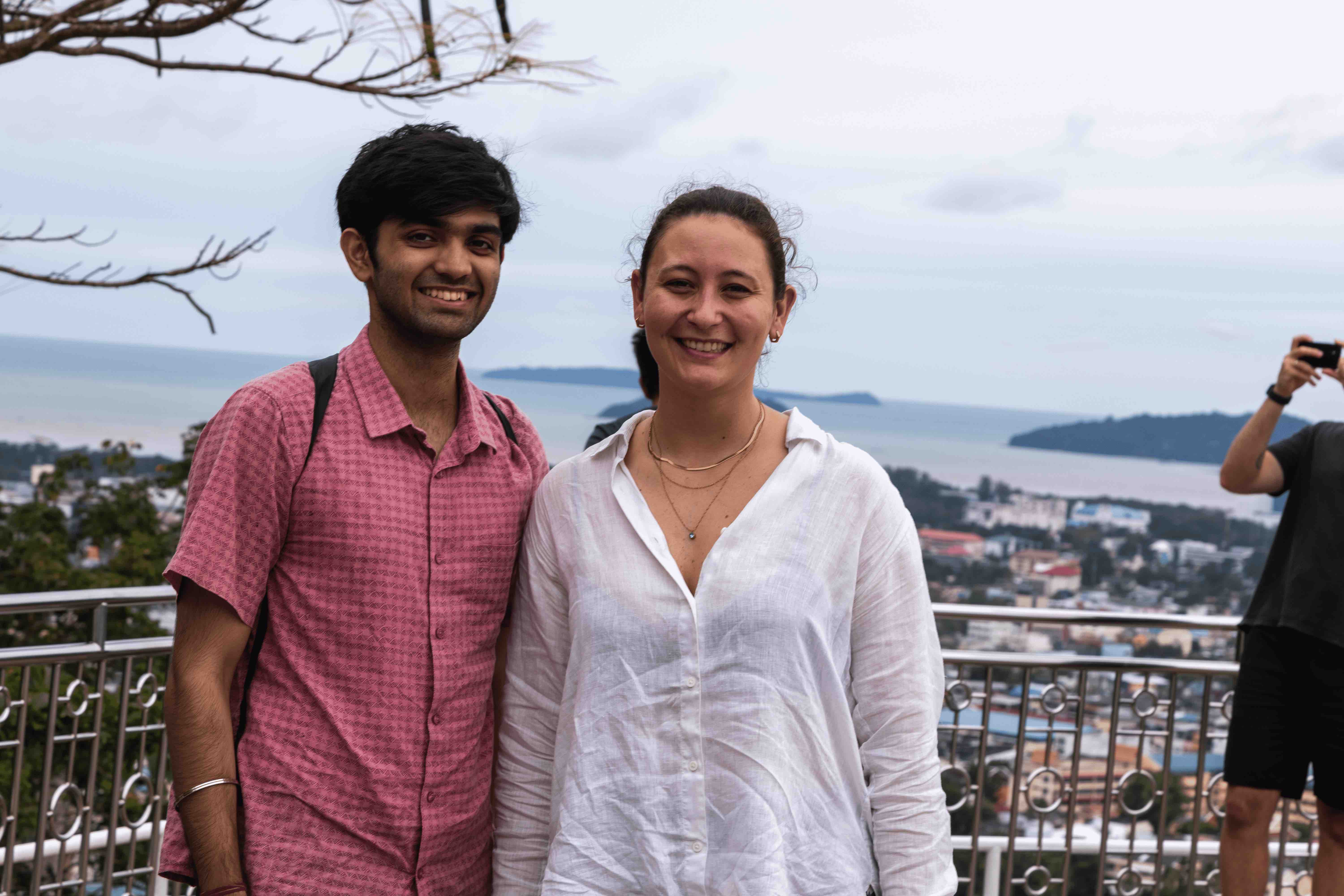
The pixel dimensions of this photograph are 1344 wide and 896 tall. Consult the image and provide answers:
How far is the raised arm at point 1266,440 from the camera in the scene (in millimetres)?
3254

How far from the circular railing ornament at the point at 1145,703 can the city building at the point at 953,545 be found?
7695 mm

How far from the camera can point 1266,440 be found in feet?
10.6

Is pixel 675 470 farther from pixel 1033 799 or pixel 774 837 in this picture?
pixel 1033 799

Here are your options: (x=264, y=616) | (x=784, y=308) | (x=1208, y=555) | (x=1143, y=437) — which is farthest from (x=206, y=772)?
(x=1143, y=437)

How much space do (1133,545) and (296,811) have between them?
14.2 m

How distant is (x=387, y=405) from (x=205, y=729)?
494mm

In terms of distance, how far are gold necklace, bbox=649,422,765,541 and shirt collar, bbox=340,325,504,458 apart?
0.26 meters

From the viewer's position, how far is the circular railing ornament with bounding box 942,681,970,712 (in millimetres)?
3203

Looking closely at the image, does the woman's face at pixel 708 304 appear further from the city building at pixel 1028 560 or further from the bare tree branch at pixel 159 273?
the city building at pixel 1028 560

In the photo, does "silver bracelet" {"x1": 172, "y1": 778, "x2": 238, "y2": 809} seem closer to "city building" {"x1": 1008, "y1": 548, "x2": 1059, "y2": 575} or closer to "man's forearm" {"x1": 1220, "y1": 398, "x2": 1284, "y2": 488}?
"man's forearm" {"x1": 1220, "y1": 398, "x2": 1284, "y2": 488}

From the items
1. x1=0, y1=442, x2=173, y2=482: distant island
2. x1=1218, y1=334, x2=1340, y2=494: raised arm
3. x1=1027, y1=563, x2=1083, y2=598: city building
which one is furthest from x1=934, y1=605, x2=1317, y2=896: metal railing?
x1=1027, y1=563, x2=1083, y2=598: city building

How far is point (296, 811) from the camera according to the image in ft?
4.96

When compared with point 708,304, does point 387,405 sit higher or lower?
lower

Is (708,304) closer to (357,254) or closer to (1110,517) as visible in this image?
(357,254)
